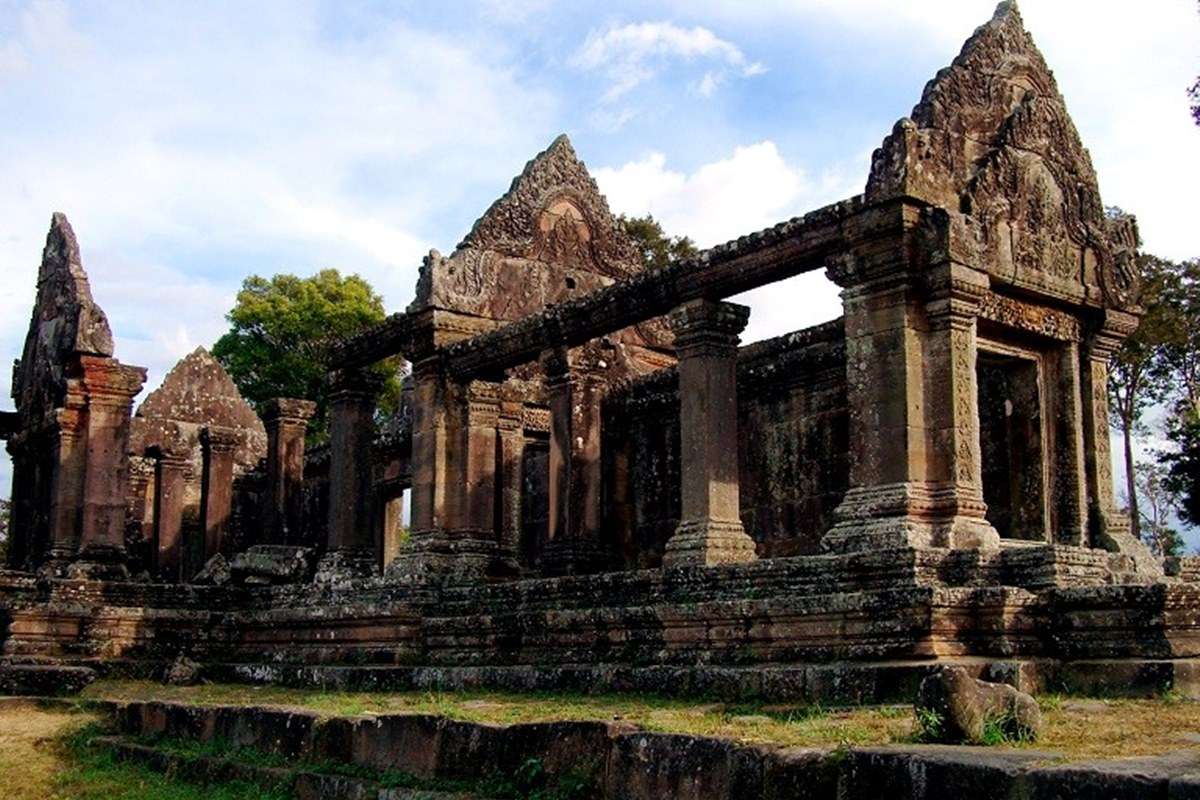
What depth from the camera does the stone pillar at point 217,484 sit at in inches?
885

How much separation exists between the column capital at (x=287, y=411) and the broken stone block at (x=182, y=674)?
758 centimetres

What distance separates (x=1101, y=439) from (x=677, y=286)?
3.94 meters

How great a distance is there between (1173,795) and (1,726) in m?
10.2

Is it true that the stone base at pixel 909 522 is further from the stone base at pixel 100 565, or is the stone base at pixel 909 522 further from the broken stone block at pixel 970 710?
the stone base at pixel 100 565

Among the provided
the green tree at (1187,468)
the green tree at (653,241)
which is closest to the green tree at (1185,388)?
the green tree at (1187,468)

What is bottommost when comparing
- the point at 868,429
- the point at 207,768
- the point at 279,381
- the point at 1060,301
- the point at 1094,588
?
the point at 207,768

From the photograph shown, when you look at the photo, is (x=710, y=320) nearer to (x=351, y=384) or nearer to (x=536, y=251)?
(x=536, y=251)

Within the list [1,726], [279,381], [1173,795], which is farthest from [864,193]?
[279,381]

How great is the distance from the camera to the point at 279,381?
118 feet

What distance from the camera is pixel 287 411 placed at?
21703mm

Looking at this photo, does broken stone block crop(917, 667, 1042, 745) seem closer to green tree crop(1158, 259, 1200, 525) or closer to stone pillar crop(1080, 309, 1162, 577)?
stone pillar crop(1080, 309, 1162, 577)

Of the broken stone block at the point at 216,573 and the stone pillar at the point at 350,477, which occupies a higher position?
the stone pillar at the point at 350,477

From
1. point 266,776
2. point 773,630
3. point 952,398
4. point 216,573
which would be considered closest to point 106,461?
point 216,573

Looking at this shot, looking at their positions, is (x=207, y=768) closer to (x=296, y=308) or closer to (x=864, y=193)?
(x=864, y=193)
